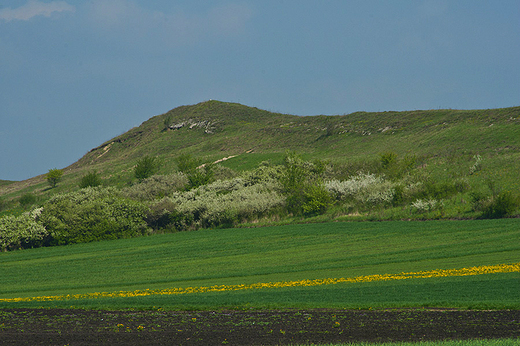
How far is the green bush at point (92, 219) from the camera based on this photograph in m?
47.2

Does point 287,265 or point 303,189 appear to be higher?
point 303,189

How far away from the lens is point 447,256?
26.1 meters

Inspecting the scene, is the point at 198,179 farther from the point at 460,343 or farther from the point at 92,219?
the point at 460,343

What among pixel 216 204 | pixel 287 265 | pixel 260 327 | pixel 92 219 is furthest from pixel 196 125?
pixel 260 327

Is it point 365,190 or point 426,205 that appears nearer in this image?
point 426,205

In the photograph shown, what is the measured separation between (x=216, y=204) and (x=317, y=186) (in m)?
12.4

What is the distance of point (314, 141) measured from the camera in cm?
9488

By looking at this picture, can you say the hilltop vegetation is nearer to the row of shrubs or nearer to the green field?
the row of shrubs

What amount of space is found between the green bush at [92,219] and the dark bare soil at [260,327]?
3363 centimetres

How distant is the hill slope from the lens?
65438mm

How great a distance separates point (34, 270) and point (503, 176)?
4495cm

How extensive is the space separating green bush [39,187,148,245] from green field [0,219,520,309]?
2644 millimetres

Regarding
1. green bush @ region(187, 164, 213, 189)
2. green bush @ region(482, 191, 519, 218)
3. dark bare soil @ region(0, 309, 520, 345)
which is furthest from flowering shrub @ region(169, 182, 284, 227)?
dark bare soil @ region(0, 309, 520, 345)

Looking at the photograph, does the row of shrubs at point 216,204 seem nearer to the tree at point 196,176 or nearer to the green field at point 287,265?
the green field at point 287,265
